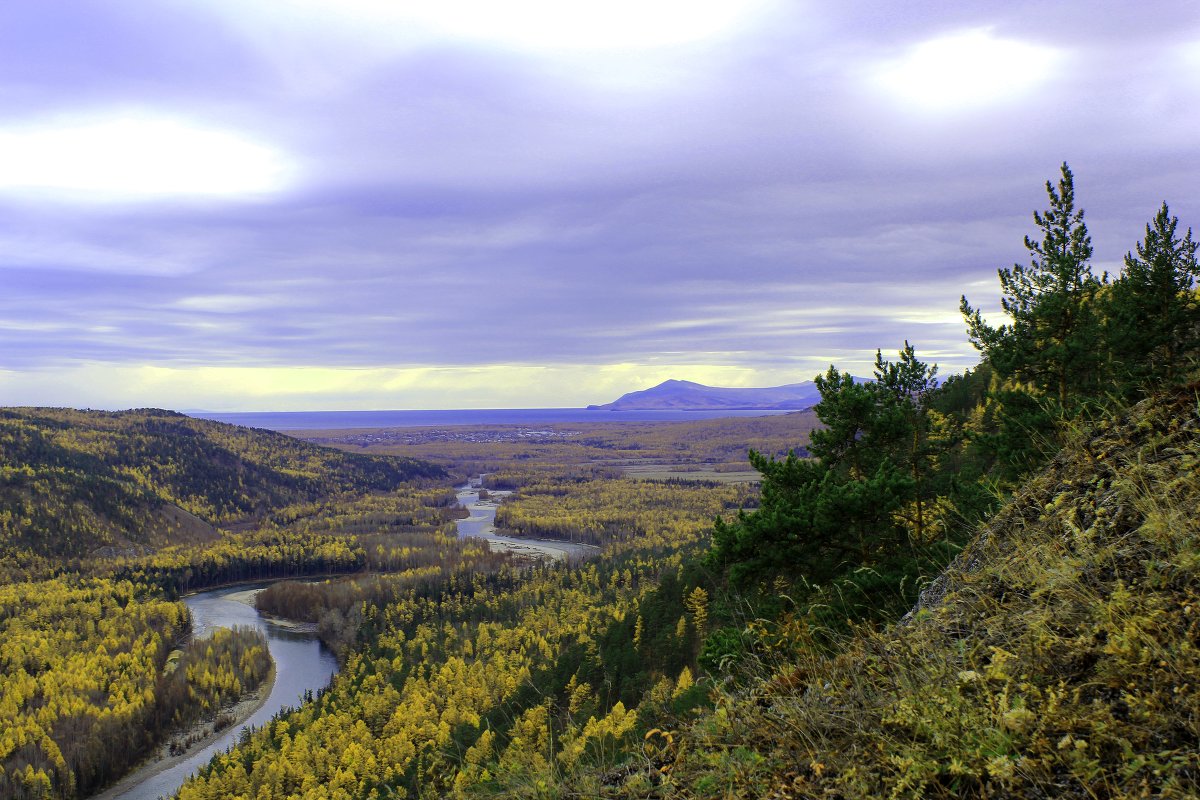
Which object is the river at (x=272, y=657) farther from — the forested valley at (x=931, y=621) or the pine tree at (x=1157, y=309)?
the pine tree at (x=1157, y=309)

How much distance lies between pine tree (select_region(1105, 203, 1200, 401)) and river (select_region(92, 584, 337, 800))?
84101mm

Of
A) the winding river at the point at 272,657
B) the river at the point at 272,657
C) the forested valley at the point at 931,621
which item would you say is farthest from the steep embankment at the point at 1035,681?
the river at the point at 272,657

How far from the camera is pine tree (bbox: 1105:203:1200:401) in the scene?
76.4ft

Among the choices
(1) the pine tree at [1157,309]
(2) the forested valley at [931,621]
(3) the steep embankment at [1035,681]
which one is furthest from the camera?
(1) the pine tree at [1157,309]

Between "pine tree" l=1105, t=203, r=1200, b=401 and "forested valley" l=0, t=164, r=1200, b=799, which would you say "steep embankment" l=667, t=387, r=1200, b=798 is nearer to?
"forested valley" l=0, t=164, r=1200, b=799

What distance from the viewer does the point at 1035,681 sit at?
18.4ft

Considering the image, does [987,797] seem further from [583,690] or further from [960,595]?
[583,690]

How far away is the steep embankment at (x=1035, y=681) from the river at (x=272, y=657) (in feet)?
272

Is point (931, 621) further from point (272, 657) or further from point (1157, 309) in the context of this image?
point (272, 657)

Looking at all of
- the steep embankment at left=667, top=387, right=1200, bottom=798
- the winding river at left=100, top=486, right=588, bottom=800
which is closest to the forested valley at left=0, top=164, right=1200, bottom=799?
the steep embankment at left=667, top=387, right=1200, bottom=798

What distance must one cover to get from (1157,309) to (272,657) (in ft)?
390

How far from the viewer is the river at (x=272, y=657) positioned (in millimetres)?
72625

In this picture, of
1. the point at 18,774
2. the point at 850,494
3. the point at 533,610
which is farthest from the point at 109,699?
the point at 850,494

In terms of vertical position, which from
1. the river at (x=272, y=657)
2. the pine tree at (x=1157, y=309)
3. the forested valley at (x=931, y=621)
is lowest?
the river at (x=272, y=657)
